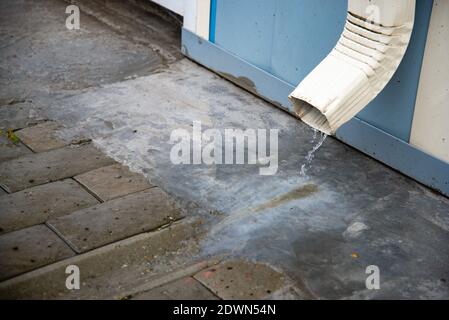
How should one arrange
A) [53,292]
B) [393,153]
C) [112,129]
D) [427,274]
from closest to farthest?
1. [53,292]
2. [427,274]
3. [393,153]
4. [112,129]

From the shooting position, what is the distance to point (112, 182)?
544 centimetres

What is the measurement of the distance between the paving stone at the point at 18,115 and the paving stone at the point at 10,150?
0.23 metres

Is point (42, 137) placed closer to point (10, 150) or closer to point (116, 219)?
point (10, 150)

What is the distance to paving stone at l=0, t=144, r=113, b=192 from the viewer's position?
5.40 meters

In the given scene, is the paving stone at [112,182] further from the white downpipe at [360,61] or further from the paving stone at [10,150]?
the white downpipe at [360,61]

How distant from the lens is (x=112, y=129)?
20.2 ft

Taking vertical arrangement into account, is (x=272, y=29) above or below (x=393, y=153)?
above

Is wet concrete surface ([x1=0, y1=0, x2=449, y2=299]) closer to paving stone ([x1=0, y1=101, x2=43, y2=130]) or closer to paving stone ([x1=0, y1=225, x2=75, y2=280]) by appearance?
paving stone ([x1=0, y1=101, x2=43, y2=130])

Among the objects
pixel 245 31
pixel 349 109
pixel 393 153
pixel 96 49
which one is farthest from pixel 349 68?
pixel 96 49

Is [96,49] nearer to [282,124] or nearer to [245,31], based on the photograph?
[245,31]

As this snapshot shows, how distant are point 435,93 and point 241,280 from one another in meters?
1.89

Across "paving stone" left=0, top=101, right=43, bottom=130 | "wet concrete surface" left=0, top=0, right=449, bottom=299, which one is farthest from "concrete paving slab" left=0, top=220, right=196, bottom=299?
"paving stone" left=0, top=101, right=43, bottom=130

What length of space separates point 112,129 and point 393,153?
6.97ft
